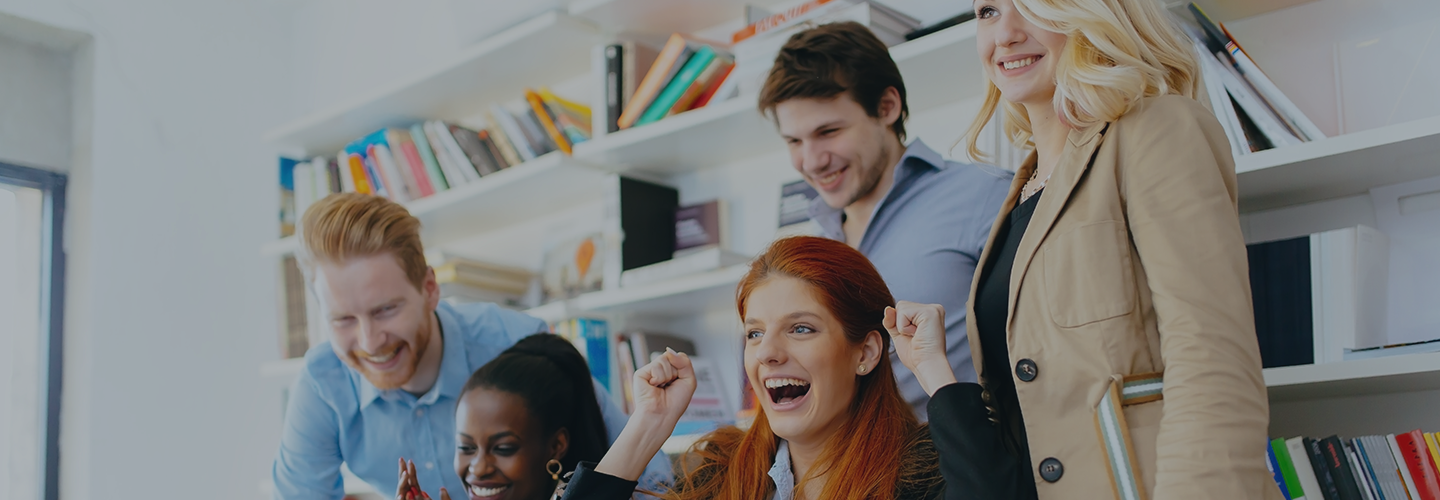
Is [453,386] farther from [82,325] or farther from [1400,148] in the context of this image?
[82,325]

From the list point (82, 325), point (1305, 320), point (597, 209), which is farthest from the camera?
point (82, 325)

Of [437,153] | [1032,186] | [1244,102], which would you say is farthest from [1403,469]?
[437,153]

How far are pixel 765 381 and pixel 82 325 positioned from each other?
2713 millimetres

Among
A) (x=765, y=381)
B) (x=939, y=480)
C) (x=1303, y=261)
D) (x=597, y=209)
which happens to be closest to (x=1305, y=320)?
(x=1303, y=261)

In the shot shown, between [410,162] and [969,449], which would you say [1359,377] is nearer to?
[969,449]

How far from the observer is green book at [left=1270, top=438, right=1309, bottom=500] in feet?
5.44

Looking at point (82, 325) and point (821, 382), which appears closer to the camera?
point (821, 382)

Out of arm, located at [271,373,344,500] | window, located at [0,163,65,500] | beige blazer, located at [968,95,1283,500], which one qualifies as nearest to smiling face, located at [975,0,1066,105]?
beige blazer, located at [968,95,1283,500]

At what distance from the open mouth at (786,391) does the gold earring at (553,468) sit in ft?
1.32

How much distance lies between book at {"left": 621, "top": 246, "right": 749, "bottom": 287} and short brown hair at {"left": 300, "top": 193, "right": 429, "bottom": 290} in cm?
59

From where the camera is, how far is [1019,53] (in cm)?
139

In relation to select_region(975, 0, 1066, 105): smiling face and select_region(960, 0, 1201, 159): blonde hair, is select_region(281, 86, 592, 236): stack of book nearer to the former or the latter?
select_region(975, 0, 1066, 105): smiling face

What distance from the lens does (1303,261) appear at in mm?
1740

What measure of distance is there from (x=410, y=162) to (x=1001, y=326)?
7.36ft
